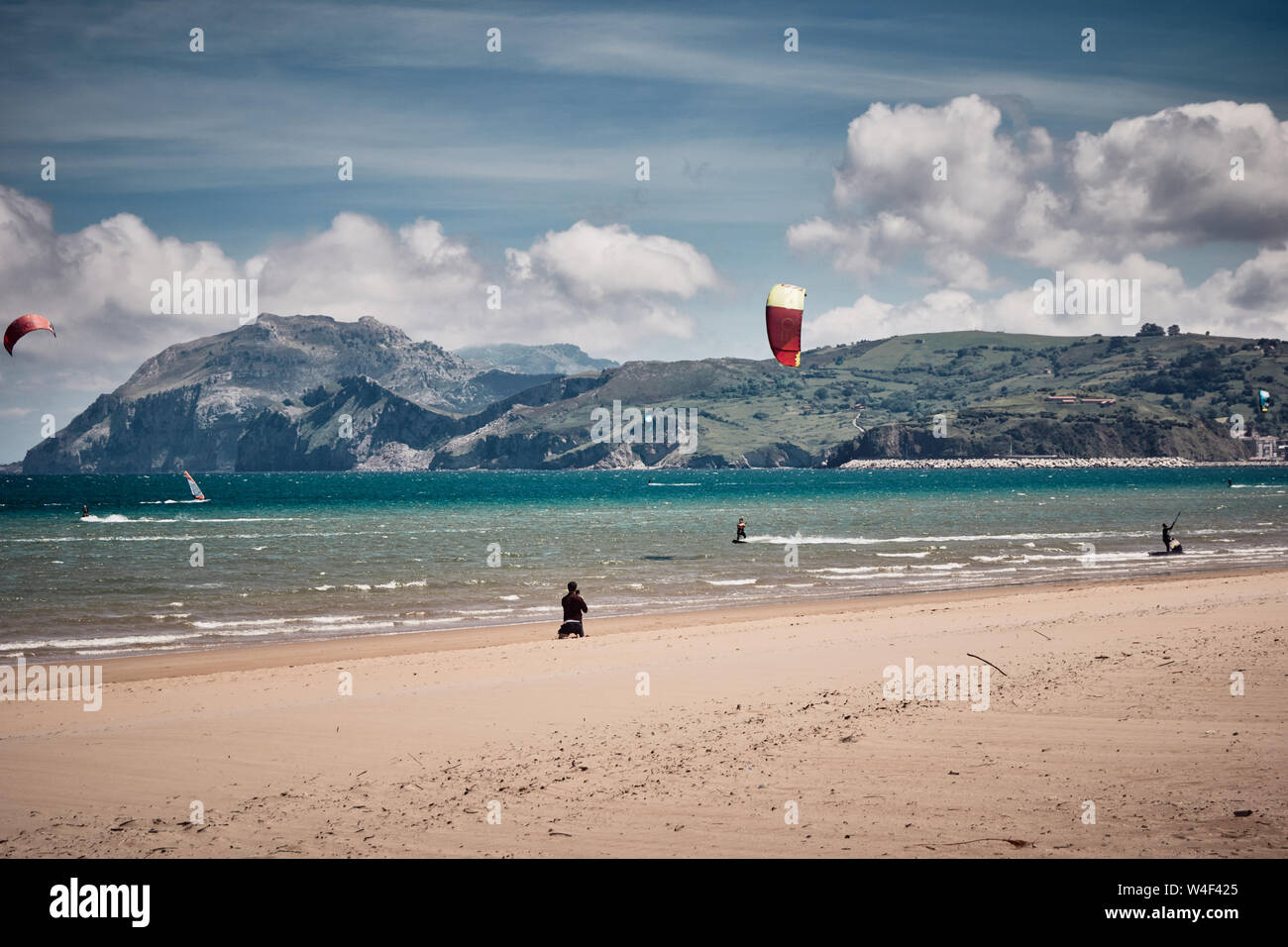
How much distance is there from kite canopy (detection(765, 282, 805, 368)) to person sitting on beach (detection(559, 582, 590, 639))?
12311mm

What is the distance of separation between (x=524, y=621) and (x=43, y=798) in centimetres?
1680

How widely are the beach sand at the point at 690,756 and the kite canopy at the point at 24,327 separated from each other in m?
20.3

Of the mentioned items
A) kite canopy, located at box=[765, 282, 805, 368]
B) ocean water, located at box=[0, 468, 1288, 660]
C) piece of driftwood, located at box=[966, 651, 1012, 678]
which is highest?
kite canopy, located at box=[765, 282, 805, 368]

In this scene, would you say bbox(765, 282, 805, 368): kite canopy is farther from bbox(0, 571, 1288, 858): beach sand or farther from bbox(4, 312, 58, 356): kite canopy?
bbox(4, 312, 58, 356): kite canopy

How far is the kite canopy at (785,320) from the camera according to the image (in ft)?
97.5

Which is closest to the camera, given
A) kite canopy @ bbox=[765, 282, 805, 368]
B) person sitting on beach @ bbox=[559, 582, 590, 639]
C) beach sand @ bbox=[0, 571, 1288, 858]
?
beach sand @ bbox=[0, 571, 1288, 858]

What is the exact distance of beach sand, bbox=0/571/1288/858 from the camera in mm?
7395

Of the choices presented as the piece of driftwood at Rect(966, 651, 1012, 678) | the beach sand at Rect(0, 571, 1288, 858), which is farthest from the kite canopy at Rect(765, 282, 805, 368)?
the piece of driftwood at Rect(966, 651, 1012, 678)

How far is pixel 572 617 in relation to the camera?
20.6 meters

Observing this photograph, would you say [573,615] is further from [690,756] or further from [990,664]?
[690,756]

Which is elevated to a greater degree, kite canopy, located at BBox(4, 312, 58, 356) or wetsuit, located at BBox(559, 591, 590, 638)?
kite canopy, located at BBox(4, 312, 58, 356)

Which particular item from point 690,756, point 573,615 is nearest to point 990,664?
point 690,756

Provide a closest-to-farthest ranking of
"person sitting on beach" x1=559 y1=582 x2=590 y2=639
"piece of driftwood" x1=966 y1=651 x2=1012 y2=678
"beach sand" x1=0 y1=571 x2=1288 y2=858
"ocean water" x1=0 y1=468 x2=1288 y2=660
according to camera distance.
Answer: "beach sand" x1=0 y1=571 x2=1288 y2=858, "piece of driftwood" x1=966 y1=651 x2=1012 y2=678, "person sitting on beach" x1=559 y1=582 x2=590 y2=639, "ocean water" x1=0 y1=468 x2=1288 y2=660
